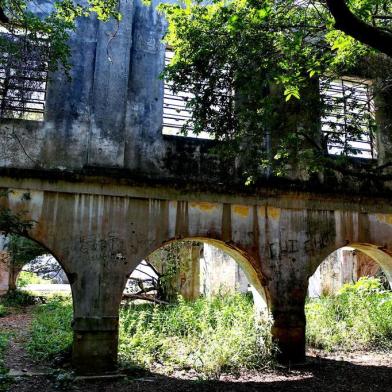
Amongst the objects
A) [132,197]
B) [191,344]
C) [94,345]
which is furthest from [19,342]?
[132,197]

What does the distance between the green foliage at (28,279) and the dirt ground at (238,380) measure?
43.5 ft

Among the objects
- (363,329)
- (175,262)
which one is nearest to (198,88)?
(363,329)

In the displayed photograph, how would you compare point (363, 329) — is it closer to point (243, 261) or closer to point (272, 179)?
point (243, 261)

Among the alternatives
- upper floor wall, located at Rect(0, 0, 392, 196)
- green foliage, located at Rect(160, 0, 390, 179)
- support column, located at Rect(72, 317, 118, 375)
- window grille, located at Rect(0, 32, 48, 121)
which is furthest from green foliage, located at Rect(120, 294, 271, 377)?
window grille, located at Rect(0, 32, 48, 121)

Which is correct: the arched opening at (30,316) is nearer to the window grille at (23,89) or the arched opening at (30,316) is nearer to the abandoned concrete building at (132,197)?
the abandoned concrete building at (132,197)

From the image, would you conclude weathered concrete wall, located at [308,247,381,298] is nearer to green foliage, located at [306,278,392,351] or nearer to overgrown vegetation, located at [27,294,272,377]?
green foliage, located at [306,278,392,351]

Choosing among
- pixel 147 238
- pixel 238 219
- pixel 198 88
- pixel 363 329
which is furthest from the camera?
pixel 363 329

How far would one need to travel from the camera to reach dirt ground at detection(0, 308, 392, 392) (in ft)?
21.5

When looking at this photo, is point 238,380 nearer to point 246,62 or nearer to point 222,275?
point 246,62

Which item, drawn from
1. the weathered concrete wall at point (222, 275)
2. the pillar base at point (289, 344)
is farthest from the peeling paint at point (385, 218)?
the weathered concrete wall at point (222, 275)

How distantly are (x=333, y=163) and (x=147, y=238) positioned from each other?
10.8ft

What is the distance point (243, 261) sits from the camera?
8.48 metres

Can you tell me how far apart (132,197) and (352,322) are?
648 centimetres

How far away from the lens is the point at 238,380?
721 cm
